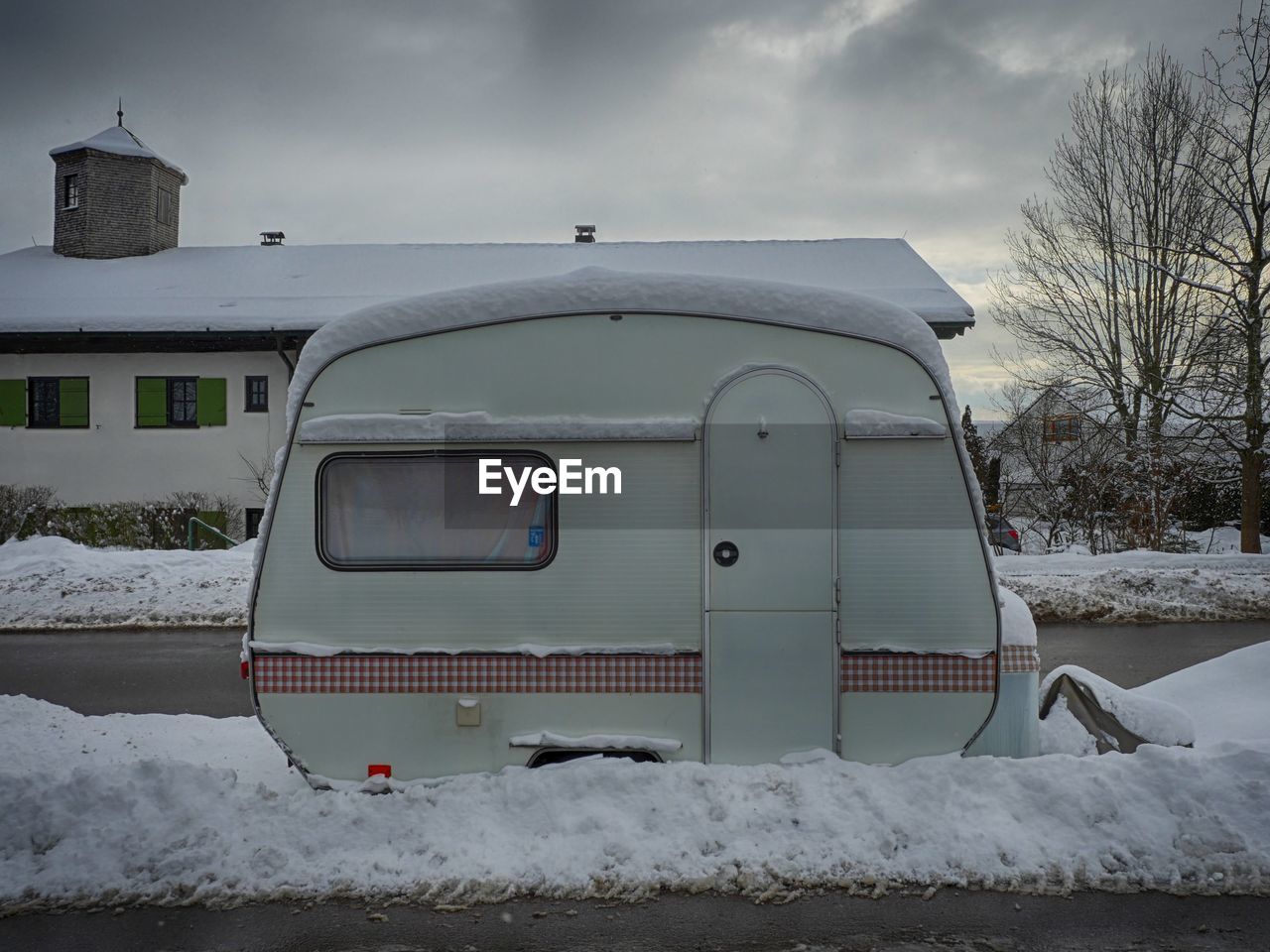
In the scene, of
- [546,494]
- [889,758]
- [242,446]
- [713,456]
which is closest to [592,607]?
[546,494]

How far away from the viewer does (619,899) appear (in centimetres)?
420

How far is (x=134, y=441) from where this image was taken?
76.1 feet

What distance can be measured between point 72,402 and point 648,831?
23.7 metres

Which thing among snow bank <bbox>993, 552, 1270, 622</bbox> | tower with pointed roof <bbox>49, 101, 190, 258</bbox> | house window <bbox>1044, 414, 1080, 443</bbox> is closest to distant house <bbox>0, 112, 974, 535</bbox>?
tower with pointed roof <bbox>49, 101, 190, 258</bbox>

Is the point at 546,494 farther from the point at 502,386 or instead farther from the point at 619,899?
the point at 619,899

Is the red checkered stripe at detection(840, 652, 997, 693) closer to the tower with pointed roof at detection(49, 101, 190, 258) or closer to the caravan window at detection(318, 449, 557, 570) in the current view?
the caravan window at detection(318, 449, 557, 570)

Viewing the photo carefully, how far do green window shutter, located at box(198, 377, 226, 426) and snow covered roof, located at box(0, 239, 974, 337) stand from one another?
1387 millimetres

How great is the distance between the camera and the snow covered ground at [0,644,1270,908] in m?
4.25

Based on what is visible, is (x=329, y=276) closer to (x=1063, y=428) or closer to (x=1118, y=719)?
(x=1063, y=428)

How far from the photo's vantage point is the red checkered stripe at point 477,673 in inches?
190

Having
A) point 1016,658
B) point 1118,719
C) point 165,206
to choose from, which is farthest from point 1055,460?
point 165,206

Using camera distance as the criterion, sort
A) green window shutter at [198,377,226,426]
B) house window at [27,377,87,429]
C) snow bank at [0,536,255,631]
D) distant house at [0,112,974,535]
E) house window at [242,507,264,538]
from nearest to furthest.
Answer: snow bank at [0,536,255,631]
house window at [242,507,264,538]
distant house at [0,112,974,535]
green window shutter at [198,377,226,426]
house window at [27,377,87,429]

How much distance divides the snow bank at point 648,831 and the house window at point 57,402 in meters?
21.4

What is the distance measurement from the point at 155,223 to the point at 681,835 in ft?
100
